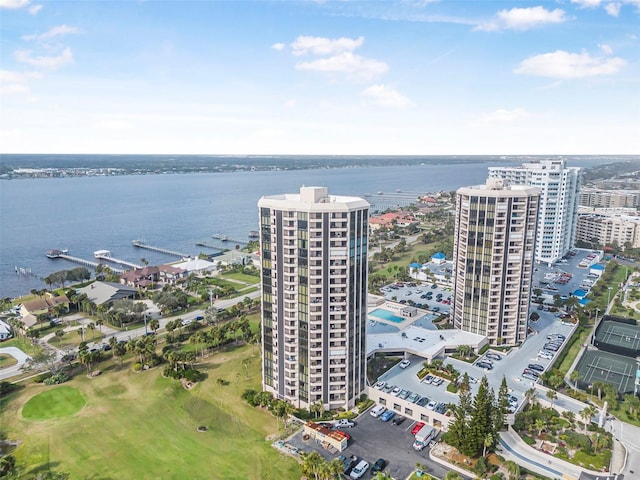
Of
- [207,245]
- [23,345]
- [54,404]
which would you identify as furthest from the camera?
[207,245]

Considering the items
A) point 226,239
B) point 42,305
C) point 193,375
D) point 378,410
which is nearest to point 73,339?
point 42,305

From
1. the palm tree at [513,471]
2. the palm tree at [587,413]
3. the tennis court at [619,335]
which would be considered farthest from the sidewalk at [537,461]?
the tennis court at [619,335]

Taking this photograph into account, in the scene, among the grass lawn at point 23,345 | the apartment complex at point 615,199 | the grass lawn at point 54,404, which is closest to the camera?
the grass lawn at point 54,404

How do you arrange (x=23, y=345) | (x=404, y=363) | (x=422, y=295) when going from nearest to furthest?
(x=404, y=363)
(x=23, y=345)
(x=422, y=295)

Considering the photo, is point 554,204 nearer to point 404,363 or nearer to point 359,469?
point 404,363

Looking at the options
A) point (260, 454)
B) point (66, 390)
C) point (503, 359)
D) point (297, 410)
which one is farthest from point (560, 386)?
point (66, 390)

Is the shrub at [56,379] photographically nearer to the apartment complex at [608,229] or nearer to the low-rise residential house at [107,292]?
the low-rise residential house at [107,292]
